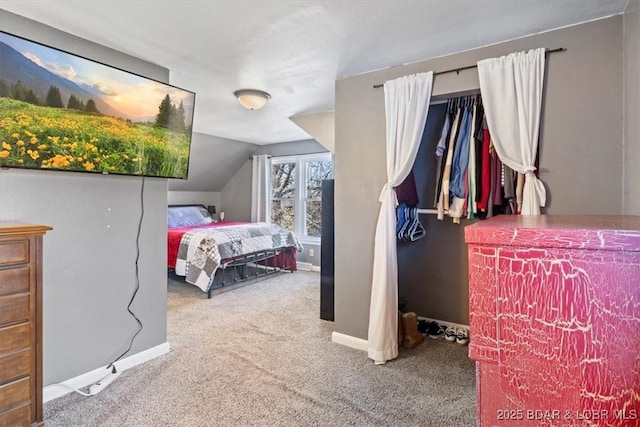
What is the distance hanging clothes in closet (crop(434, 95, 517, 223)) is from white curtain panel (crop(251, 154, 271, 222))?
389 cm

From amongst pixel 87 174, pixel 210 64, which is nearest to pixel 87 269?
pixel 87 174

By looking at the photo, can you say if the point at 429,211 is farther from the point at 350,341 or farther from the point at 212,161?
the point at 212,161

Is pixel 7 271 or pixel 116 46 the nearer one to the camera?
pixel 7 271

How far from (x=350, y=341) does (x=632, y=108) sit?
2287mm

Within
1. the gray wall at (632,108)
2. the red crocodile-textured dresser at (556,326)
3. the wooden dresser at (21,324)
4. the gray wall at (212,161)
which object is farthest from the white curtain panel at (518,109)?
the gray wall at (212,161)

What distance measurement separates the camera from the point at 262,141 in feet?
19.0

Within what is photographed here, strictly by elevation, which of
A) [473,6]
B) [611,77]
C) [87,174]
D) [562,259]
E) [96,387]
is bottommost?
[96,387]

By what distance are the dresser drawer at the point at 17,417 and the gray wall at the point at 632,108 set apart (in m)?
2.97

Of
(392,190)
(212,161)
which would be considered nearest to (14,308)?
(392,190)

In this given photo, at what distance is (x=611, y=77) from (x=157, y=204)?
119 inches

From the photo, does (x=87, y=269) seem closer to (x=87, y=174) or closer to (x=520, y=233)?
(x=87, y=174)

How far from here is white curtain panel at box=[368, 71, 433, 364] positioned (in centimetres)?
237

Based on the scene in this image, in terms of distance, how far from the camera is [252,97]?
3.07 m

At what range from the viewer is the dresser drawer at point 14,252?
1473 millimetres
